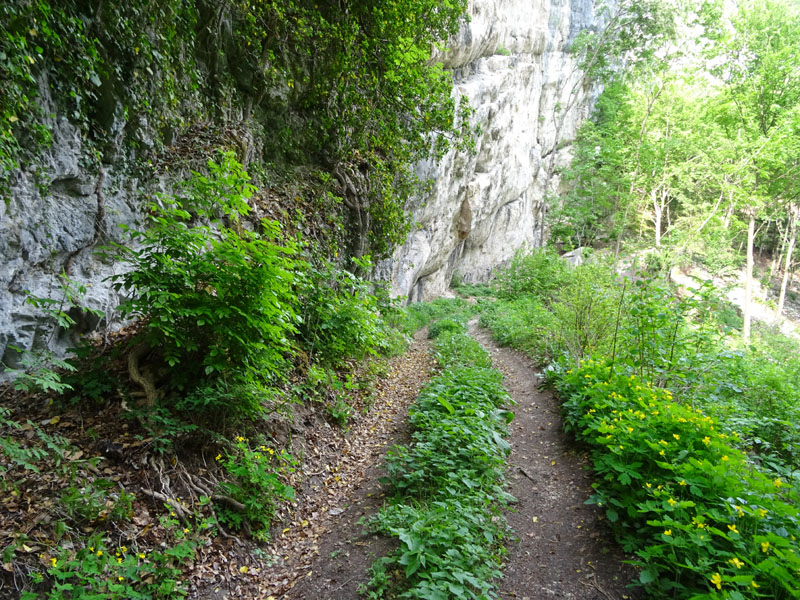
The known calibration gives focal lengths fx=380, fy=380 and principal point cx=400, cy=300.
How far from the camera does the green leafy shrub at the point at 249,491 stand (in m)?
3.41

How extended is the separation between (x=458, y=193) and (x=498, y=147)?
18.7 ft

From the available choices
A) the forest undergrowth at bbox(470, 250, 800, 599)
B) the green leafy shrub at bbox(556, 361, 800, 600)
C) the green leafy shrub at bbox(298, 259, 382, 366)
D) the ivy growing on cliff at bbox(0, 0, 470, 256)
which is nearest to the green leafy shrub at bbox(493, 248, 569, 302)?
the forest undergrowth at bbox(470, 250, 800, 599)

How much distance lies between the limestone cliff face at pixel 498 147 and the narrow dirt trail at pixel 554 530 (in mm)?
7690

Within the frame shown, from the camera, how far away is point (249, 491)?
3594 millimetres

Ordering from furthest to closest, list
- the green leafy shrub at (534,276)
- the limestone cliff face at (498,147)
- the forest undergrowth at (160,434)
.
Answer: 1. the green leafy shrub at (534,276)
2. the limestone cliff face at (498,147)
3. the forest undergrowth at (160,434)

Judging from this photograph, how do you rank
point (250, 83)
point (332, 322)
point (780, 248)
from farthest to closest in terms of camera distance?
point (780, 248), point (250, 83), point (332, 322)

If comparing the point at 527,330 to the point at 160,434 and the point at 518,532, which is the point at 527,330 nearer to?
the point at 518,532

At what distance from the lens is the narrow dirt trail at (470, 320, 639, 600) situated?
3.06m

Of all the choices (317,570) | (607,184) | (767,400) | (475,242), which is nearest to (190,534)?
(317,570)

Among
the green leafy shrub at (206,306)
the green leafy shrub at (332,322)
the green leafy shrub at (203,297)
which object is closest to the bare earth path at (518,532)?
the green leafy shrub at (332,322)

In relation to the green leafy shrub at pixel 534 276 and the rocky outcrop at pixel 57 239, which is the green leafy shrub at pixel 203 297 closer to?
the rocky outcrop at pixel 57 239

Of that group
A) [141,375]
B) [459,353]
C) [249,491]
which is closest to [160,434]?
[141,375]

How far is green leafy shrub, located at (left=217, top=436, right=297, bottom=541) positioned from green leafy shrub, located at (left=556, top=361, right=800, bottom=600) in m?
3.10

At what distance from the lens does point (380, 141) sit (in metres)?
9.84
